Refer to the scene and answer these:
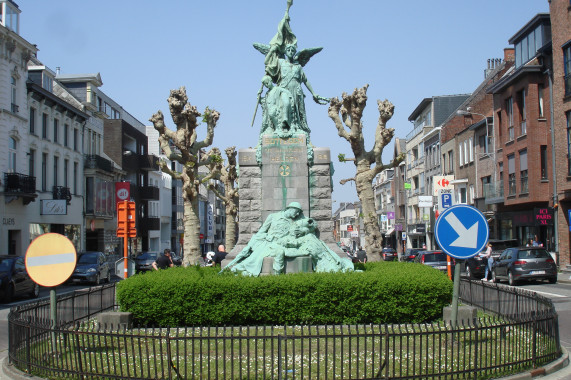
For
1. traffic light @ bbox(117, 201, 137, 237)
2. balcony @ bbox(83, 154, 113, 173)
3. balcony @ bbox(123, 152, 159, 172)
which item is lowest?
traffic light @ bbox(117, 201, 137, 237)

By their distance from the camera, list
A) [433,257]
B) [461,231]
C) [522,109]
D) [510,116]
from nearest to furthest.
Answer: [461,231]
[433,257]
[522,109]
[510,116]

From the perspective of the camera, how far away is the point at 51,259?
359 inches

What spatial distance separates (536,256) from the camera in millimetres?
25656

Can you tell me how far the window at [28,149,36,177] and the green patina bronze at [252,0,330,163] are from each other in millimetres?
24438

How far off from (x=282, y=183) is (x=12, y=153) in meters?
24.2

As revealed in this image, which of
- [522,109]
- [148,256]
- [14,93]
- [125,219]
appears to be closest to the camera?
[125,219]

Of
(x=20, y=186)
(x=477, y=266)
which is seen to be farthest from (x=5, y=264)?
(x=477, y=266)

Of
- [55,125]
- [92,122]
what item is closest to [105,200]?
[92,122]

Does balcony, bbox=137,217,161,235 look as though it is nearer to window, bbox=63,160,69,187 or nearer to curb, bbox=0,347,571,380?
window, bbox=63,160,69,187

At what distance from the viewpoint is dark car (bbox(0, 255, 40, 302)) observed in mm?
21234

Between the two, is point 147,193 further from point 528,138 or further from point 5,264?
point 5,264

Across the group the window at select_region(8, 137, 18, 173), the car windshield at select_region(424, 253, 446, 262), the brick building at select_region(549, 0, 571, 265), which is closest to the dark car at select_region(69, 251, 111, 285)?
the window at select_region(8, 137, 18, 173)

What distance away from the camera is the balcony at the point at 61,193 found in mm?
42594

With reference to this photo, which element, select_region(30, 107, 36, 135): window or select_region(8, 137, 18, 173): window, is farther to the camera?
select_region(30, 107, 36, 135): window
